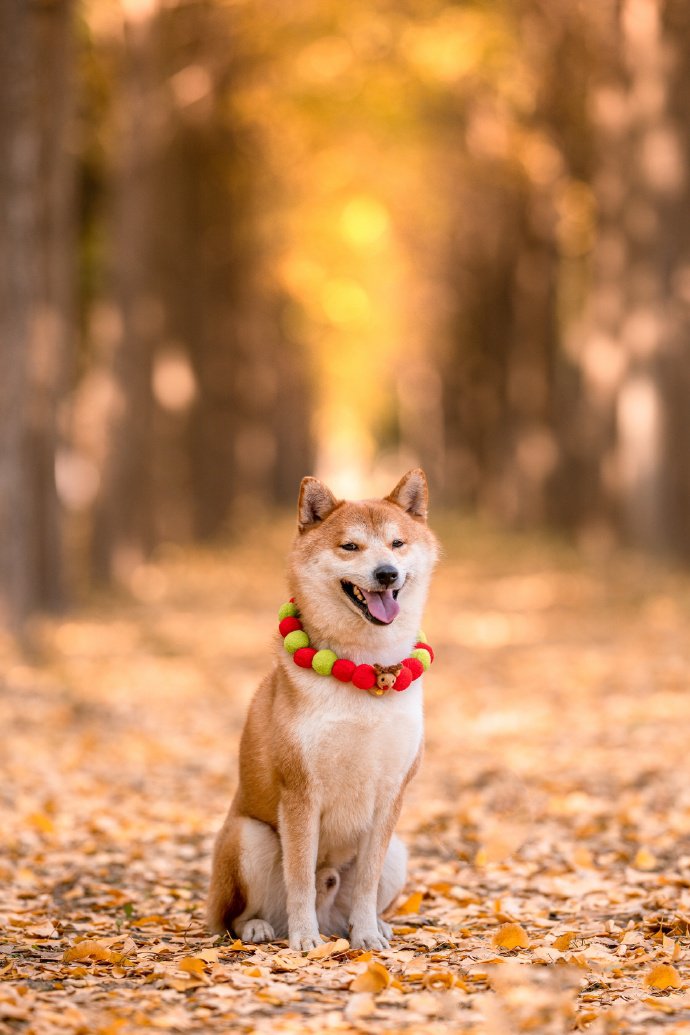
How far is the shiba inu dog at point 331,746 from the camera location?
536 centimetres

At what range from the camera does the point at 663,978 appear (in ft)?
16.3

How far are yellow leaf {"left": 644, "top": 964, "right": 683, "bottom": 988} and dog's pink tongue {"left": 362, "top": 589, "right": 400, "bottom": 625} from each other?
5.14 ft

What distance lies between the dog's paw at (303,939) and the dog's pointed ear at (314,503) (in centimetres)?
154

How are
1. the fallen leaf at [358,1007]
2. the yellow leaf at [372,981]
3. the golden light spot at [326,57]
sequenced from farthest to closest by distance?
the golden light spot at [326,57], the yellow leaf at [372,981], the fallen leaf at [358,1007]

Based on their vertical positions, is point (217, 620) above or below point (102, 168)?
below

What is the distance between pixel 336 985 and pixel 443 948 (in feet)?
2.58

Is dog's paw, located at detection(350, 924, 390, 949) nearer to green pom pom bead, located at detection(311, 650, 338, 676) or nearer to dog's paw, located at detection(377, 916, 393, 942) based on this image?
dog's paw, located at detection(377, 916, 393, 942)

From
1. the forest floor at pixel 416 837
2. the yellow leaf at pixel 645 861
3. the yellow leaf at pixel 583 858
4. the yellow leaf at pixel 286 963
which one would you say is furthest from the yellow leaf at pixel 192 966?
the yellow leaf at pixel 645 861

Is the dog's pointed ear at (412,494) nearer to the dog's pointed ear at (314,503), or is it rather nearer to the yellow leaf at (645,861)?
the dog's pointed ear at (314,503)

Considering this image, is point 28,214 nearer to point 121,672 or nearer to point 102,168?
point 121,672

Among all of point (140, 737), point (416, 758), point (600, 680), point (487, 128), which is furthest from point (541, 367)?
point (416, 758)

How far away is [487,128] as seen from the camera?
97.1 feet

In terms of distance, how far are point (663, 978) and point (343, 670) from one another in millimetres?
1582

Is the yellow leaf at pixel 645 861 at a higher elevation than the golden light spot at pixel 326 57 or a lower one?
lower
